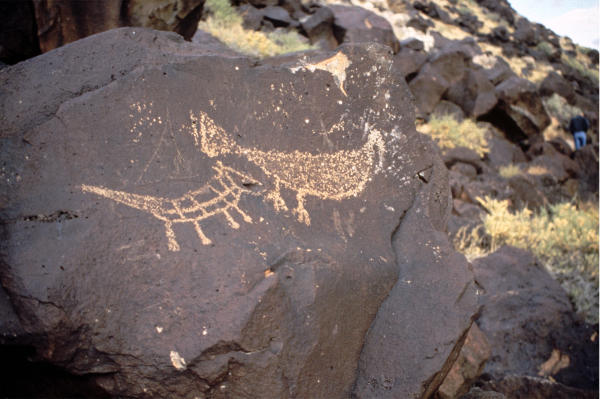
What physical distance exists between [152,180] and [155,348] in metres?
0.63

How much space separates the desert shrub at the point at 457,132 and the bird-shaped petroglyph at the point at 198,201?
6983 mm

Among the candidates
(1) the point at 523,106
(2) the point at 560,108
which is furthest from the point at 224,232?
(2) the point at 560,108

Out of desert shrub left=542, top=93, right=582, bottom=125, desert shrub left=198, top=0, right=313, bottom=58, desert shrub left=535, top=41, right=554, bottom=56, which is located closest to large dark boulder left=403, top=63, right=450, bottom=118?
desert shrub left=198, top=0, right=313, bottom=58

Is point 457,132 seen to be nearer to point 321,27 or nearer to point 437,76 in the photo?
point 437,76

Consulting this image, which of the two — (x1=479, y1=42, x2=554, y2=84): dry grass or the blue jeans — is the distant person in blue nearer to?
the blue jeans

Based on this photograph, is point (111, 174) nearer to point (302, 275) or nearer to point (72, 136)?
point (72, 136)

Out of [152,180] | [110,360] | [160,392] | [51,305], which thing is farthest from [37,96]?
[160,392]

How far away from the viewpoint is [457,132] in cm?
888

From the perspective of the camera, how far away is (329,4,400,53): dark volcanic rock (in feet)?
32.0

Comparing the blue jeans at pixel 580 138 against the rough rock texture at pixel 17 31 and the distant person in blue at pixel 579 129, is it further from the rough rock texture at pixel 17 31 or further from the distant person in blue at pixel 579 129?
the rough rock texture at pixel 17 31

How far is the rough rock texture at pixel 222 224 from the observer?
4.98 ft

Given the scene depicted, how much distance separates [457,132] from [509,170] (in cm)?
126

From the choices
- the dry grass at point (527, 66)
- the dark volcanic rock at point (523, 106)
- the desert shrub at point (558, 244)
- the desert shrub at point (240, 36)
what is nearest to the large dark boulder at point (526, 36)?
the dry grass at point (527, 66)

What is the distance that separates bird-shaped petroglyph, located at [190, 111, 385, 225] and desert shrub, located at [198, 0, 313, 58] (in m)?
5.02
